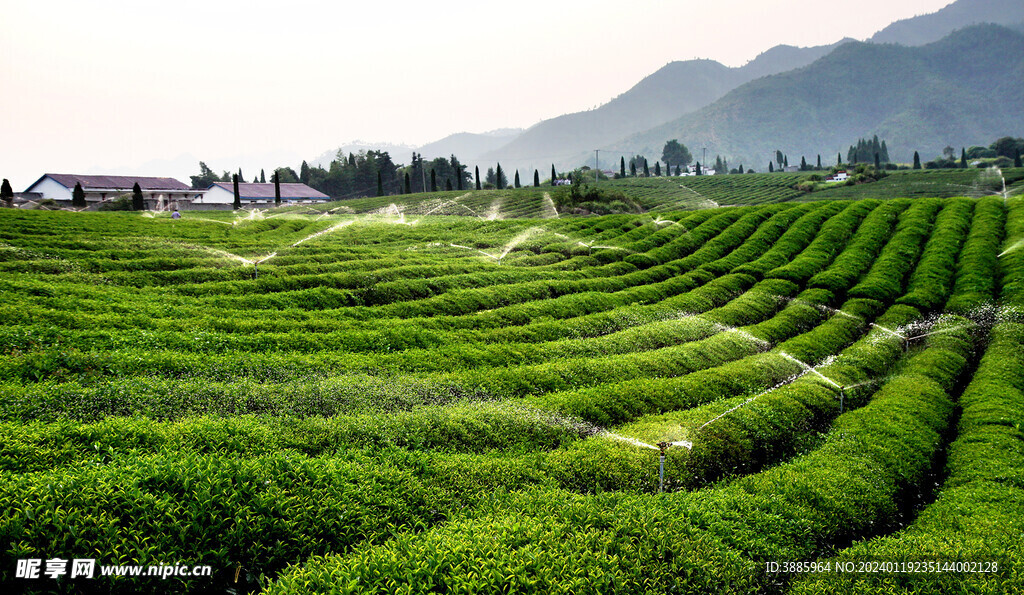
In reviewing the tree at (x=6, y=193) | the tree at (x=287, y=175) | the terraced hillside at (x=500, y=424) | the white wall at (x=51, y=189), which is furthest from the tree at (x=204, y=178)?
the terraced hillside at (x=500, y=424)

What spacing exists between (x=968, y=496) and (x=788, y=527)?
4904 millimetres

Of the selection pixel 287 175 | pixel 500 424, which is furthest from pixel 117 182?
pixel 500 424

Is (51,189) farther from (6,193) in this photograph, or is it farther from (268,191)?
(6,193)

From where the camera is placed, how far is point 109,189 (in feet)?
300

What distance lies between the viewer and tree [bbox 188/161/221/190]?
125312 mm

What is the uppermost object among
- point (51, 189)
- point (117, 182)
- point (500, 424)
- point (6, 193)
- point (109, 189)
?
point (117, 182)

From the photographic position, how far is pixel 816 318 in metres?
28.0

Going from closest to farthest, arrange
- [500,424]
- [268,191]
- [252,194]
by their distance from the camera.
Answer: [500,424]
[252,194]
[268,191]

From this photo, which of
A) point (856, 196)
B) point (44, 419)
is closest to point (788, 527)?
point (44, 419)

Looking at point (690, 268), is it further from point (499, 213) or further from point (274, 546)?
point (499, 213)

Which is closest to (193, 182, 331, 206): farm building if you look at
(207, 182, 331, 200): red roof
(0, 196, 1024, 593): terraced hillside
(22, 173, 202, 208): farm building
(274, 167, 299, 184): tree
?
(207, 182, 331, 200): red roof

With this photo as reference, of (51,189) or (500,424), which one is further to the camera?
(51,189)

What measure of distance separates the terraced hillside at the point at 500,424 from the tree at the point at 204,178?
104m

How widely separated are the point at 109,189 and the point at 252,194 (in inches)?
822
